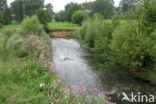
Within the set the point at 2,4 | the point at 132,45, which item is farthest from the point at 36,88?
the point at 2,4

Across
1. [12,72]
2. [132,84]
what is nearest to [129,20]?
[132,84]

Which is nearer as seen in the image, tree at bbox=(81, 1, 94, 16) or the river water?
the river water

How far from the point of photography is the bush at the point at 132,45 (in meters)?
9.90

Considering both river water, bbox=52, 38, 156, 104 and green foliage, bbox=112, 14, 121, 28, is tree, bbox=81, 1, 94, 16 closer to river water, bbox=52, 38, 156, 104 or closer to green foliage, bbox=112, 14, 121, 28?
green foliage, bbox=112, 14, 121, 28

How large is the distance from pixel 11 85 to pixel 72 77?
538cm

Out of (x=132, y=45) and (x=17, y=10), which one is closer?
(x=132, y=45)

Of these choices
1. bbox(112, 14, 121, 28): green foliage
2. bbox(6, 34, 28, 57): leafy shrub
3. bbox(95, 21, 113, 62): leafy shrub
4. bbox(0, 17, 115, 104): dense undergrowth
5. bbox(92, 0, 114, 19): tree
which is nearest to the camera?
bbox(0, 17, 115, 104): dense undergrowth

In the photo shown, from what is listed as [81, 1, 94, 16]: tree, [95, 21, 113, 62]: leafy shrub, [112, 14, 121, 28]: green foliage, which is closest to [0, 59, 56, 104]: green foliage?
[95, 21, 113, 62]: leafy shrub

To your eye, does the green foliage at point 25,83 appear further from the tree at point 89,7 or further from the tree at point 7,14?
the tree at point 89,7

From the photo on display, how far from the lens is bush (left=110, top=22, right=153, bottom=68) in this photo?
9898mm

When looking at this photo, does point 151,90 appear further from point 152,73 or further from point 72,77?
point 72,77

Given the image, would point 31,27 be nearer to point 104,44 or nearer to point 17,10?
point 104,44

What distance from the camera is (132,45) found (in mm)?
10250

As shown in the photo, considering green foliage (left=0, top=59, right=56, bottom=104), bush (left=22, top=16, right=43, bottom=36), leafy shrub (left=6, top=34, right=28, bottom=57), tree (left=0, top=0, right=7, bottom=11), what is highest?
tree (left=0, top=0, right=7, bottom=11)
